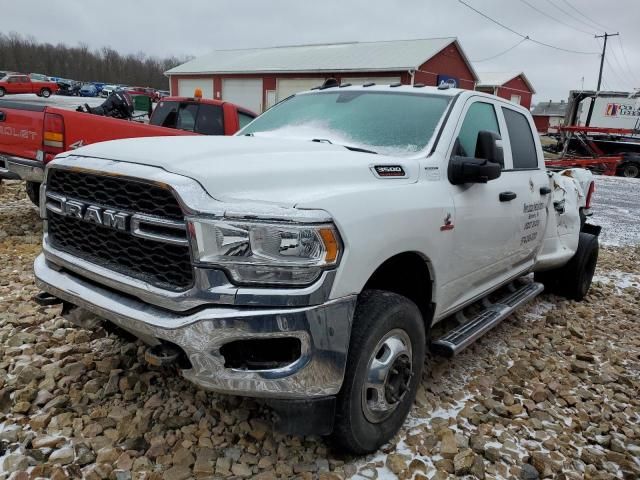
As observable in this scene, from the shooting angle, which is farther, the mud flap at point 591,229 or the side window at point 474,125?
the mud flap at point 591,229

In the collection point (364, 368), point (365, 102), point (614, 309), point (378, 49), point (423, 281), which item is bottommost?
point (614, 309)

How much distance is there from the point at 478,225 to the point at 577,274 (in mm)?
2650

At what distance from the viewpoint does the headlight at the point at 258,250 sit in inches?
78.4

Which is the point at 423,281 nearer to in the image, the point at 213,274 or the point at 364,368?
→ the point at 364,368

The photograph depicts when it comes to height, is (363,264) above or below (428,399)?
above

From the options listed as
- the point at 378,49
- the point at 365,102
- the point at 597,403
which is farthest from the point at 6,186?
the point at 378,49

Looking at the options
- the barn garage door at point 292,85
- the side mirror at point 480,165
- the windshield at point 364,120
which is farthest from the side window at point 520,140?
the barn garage door at point 292,85

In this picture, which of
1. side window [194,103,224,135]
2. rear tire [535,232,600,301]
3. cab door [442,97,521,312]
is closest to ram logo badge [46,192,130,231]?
cab door [442,97,521,312]

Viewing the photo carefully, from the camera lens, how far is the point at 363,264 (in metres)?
Result: 2.20

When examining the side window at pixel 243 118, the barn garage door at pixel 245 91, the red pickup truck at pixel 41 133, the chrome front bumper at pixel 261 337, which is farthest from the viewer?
the barn garage door at pixel 245 91

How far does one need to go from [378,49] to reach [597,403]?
27.9 meters

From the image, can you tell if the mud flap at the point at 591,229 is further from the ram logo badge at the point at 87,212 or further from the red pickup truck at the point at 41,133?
the ram logo badge at the point at 87,212

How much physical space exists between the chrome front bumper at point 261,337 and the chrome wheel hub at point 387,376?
31 centimetres

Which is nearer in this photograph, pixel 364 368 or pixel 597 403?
pixel 364 368
